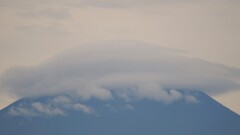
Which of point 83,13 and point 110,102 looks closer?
point 83,13

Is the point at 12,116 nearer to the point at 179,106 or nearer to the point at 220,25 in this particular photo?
the point at 179,106

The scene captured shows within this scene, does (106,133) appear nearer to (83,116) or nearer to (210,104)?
(83,116)

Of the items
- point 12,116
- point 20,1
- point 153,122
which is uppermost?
point 20,1

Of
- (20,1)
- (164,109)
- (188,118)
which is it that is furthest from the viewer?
(164,109)

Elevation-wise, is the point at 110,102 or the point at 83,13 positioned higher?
the point at 83,13

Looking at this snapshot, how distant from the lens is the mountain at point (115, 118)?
730 cm

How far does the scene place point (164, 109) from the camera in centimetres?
822

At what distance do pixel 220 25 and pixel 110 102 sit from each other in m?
2.90

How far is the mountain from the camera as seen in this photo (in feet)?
24.0

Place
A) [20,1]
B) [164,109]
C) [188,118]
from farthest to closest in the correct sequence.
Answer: [164,109] < [188,118] < [20,1]

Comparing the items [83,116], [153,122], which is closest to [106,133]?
[83,116]

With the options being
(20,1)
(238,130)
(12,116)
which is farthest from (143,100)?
(20,1)

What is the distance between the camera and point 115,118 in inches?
320

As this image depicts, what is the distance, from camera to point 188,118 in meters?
7.71
